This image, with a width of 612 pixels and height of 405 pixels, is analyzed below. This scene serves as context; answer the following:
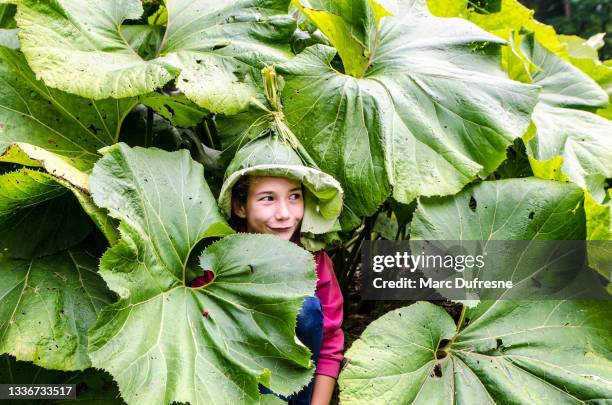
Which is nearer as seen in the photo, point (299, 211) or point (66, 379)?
point (299, 211)

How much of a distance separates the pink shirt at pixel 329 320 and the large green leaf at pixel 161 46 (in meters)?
0.52

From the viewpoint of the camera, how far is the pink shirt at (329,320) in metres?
1.61

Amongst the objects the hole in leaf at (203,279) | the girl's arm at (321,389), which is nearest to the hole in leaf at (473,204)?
the girl's arm at (321,389)

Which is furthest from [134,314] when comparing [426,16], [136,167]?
[426,16]

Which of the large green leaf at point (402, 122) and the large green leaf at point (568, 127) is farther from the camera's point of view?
the large green leaf at point (568, 127)

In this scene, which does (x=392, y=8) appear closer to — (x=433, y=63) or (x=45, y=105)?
(x=433, y=63)

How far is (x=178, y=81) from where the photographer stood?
61.0 inches

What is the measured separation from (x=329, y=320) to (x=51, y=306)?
734 mm

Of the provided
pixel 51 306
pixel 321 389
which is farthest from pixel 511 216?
pixel 51 306

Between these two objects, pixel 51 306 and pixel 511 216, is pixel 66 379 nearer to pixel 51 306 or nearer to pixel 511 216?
pixel 51 306

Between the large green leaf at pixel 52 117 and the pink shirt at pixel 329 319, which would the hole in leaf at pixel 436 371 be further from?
the large green leaf at pixel 52 117

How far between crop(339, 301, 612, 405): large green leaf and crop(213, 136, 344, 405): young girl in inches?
6.0

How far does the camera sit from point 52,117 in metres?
1.71

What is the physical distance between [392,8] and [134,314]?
123 centimetres
